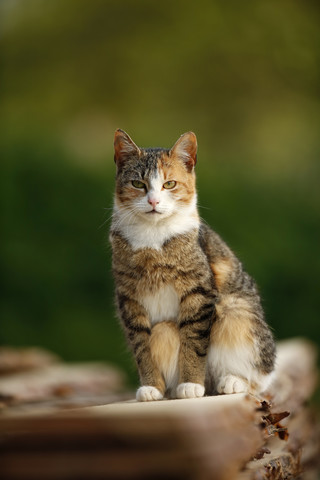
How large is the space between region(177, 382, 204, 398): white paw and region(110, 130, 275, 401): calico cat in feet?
0.16

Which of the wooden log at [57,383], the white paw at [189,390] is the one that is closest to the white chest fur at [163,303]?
the white paw at [189,390]

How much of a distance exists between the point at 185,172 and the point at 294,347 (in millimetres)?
2251

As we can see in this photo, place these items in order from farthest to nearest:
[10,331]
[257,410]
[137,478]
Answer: [10,331], [257,410], [137,478]

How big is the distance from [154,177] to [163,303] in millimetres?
462

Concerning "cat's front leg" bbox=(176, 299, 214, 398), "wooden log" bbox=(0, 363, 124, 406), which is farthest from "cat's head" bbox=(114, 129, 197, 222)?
"wooden log" bbox=(0, 363, 124, 406)

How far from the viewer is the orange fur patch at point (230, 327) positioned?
7.57ft

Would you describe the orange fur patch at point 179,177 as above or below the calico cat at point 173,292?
above

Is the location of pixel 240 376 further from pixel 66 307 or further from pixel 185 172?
pixel 66 307

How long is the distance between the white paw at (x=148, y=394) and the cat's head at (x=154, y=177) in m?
0.61

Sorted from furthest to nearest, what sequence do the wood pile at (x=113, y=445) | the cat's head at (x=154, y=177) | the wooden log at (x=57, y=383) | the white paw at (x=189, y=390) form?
the wooden log at (x=57, y=383) → the cat's head at (x=154, y=177) → the white paw at (x=189, y=390) → the wood pile at (x=113, y=445)

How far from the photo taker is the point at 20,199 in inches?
217

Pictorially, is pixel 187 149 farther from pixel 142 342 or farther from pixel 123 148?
pixel 142 342

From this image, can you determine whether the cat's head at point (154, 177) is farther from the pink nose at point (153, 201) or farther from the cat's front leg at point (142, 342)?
the cat's front leg at point (142, 342)

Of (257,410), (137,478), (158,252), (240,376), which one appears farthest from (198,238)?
(137,478)
